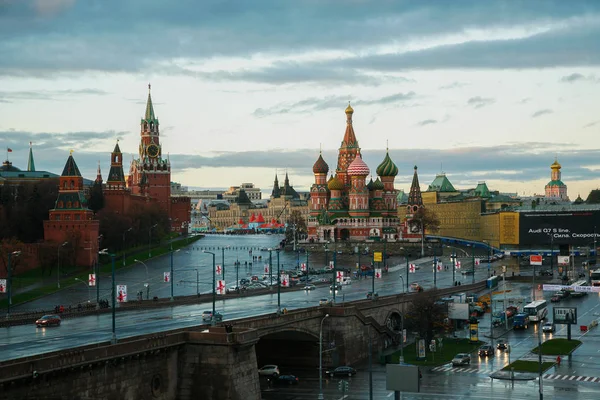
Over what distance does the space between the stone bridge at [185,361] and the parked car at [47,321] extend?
581 inches

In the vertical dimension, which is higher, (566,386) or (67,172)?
(67,172)

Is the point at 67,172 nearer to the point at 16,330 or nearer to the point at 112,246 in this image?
the point at 112,246

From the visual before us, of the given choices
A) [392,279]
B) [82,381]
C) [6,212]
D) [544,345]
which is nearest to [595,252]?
[392,279]

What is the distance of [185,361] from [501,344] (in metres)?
35.1

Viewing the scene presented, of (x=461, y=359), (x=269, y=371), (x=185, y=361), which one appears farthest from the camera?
(x=461, y=359)

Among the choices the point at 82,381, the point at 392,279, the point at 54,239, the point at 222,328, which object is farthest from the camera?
the point at 54,239

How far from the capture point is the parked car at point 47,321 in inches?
2702

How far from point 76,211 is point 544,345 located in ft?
279

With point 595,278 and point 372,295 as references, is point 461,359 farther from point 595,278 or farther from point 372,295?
point 595,278

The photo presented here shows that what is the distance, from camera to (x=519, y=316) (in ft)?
298

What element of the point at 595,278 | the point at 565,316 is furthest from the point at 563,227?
the point at 565,316

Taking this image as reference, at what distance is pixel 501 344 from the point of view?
7931 cm

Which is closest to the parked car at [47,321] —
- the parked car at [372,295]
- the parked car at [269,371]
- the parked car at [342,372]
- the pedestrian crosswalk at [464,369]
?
the parked car at [269,371]

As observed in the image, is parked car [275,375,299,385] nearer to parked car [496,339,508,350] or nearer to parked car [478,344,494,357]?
parked car [478,344,494,357]
